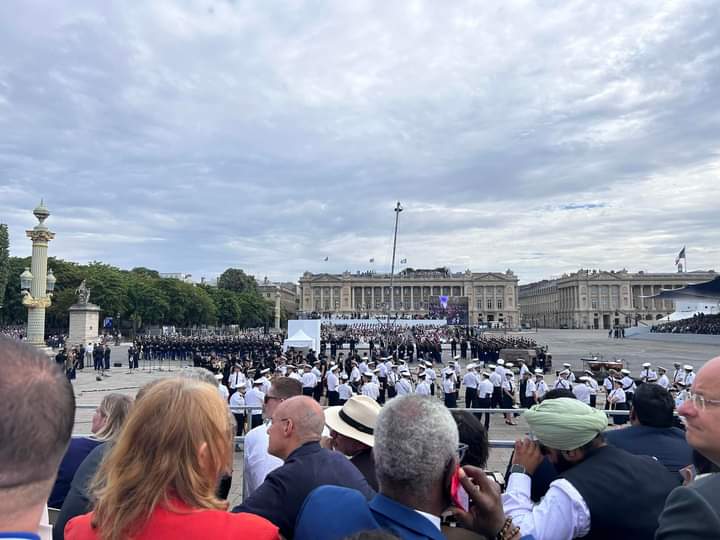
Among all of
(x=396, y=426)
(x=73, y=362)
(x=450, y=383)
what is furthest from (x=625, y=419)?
(x=73, y=362)

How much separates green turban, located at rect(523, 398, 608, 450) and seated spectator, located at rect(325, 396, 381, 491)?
3.14 ft

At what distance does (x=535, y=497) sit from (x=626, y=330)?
85.3m

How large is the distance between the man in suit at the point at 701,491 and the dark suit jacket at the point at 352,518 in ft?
2.47

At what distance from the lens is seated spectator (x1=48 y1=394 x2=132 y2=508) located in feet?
11.0

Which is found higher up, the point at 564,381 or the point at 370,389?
the point at 564,381

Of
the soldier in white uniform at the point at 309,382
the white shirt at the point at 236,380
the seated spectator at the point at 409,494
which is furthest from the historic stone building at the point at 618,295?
the seated spectator at the point at 409,494

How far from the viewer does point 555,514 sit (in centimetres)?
258

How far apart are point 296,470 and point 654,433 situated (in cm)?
273

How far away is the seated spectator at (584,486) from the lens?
8.48 feet

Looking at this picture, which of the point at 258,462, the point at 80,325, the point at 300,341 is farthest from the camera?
the point at 80,325

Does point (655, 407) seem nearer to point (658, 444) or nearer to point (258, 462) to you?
point (658, 444)

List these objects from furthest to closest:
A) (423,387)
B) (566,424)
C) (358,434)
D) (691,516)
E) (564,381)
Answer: (423,387), (564,381), (358,434), (566,424), (691,516)

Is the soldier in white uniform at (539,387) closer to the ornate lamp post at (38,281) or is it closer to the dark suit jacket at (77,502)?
the dark suit jacket at (77,502)

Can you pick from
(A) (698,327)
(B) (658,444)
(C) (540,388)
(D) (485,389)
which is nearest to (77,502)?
(B) (658,444)
